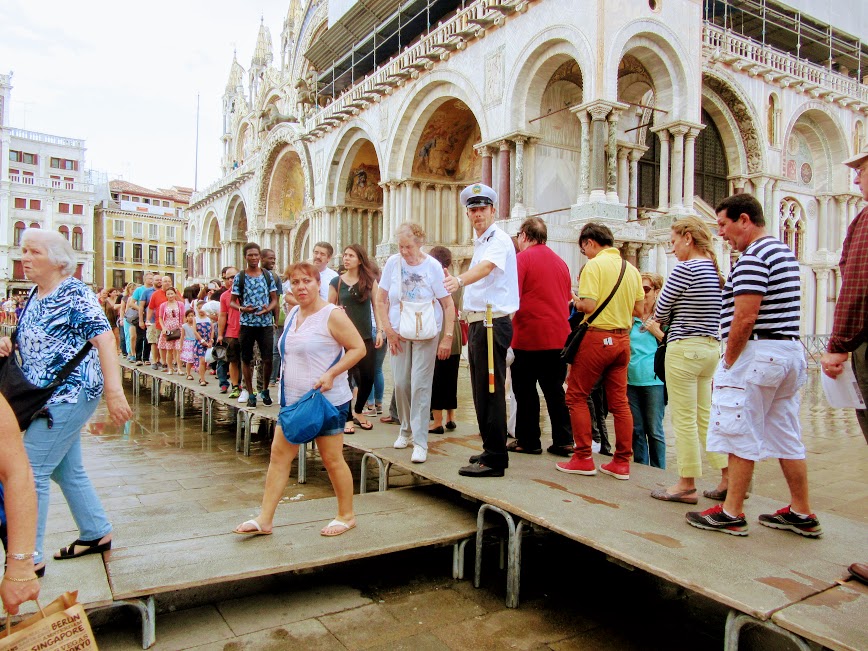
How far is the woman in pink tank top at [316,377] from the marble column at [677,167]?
12684 mm

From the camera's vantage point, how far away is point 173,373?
10.4 m

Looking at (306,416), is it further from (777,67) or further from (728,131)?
(777,67)

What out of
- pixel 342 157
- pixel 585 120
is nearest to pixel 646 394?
pixel 585 120

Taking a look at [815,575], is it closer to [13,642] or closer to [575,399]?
[575,399]

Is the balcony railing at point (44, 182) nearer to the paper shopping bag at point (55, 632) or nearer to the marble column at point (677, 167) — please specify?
the marble column at point (677, 167)

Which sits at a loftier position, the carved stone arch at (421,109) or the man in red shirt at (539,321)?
the carved stone arch at (421,109)

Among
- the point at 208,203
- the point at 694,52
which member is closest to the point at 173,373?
the point at 694,52

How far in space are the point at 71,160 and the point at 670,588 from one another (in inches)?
2828

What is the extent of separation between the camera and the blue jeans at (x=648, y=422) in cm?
519

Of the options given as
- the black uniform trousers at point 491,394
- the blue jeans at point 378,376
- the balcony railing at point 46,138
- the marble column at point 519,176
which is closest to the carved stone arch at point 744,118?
the marble column at point 519,176

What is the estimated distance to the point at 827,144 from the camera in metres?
19.8

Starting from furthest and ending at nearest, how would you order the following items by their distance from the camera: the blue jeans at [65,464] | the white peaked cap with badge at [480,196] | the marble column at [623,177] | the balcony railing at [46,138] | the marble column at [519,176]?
the balcony railing at [46,138] < the marble column at [623,177] < the marble column at [519,176] < the white peaked cap with badge at [480,196] < the blue jeans at [65,464]

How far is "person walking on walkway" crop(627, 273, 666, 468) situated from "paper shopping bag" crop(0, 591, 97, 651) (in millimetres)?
4114

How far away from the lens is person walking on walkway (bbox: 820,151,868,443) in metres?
2.71
